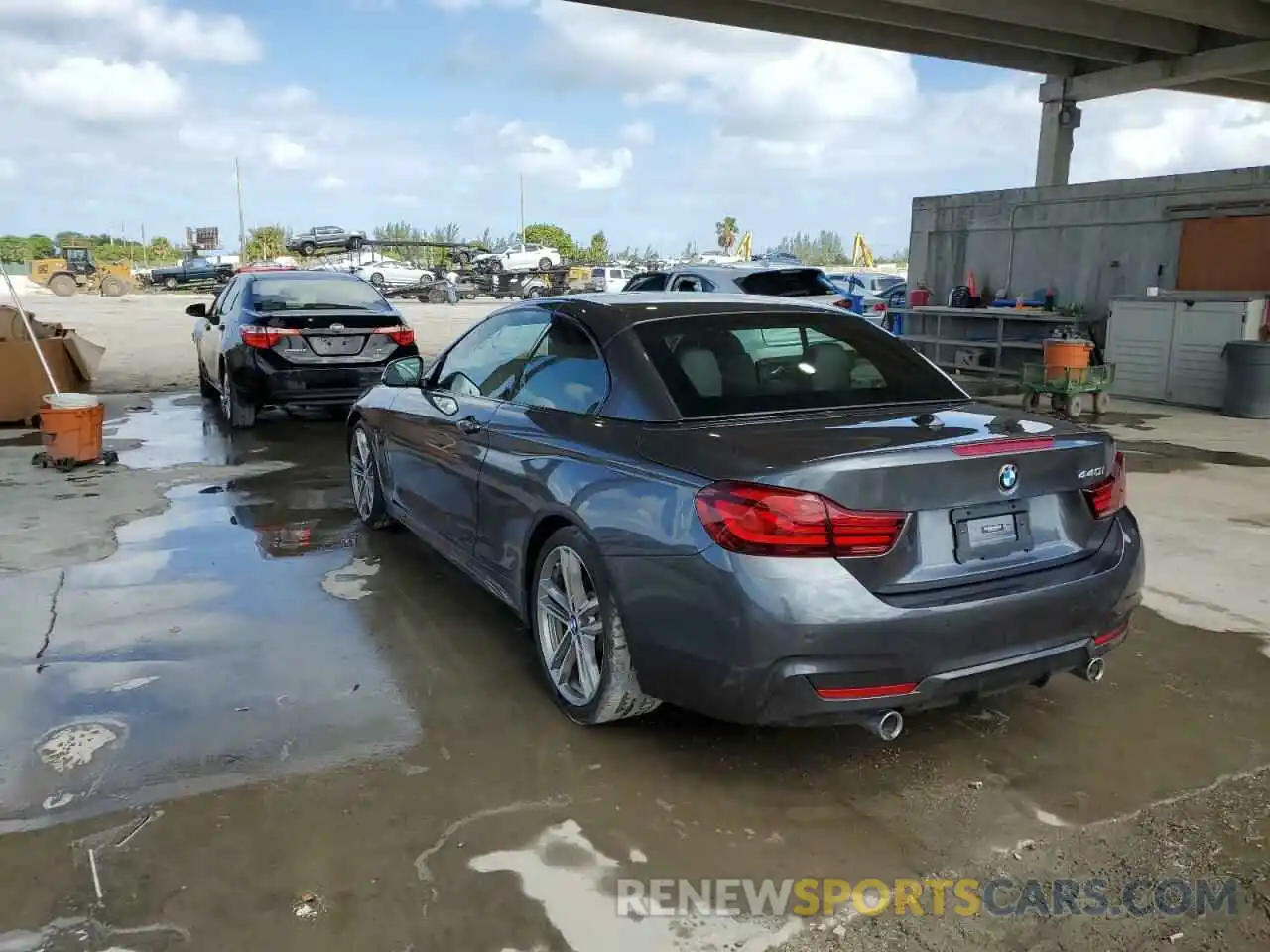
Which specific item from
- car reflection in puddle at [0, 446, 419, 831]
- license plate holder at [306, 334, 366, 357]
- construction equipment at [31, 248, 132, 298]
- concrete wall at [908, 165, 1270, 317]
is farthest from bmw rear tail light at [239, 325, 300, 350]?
construction equipment at [31, 248, 132, 298]

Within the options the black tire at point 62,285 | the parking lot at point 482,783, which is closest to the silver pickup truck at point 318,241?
the black tire at point 62,285

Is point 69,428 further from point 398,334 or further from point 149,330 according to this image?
point 149,330

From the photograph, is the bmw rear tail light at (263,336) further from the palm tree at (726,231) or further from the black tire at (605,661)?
the palm tree at (726,231)

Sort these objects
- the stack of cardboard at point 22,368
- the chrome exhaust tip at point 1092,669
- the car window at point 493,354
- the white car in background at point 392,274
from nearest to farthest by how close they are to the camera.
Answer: the chrome exhaust tip at point 1092,669 → the car window at point 493,354 → the stack of cardboard at point 22,368 → the white car in background at point 392,274

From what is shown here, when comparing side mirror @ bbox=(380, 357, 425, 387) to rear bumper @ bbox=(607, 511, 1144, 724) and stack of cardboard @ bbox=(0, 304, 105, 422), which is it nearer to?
rear bumper @ bbox=(607, 511, 1144, 724)

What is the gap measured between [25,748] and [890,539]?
2.89 m

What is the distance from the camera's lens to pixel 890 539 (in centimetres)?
268

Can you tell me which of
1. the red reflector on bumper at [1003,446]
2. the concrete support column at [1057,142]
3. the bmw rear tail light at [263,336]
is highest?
the concrete support column at [1057,142]

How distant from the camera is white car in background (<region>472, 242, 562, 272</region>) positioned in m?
42.9

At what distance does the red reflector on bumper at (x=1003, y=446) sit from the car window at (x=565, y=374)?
1.27 m

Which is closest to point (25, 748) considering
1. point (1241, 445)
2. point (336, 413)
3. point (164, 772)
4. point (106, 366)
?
point (164, 772)

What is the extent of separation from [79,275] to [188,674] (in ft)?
159

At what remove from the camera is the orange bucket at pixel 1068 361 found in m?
10.7

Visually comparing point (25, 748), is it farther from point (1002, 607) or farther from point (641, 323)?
point (1002, 607)
